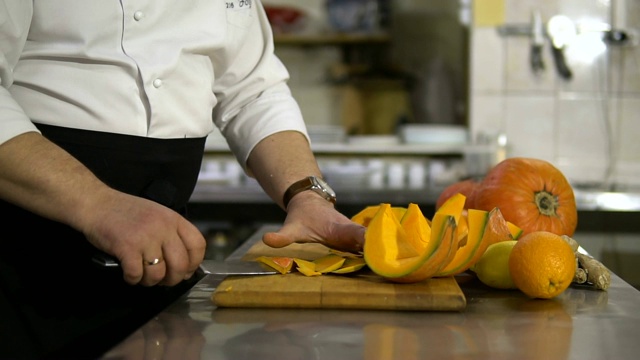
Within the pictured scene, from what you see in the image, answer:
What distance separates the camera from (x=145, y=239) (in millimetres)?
881

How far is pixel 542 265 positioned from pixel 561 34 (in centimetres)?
259

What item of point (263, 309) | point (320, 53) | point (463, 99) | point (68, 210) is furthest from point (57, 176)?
point (320, 53)

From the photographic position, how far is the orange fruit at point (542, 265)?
36.9 inches

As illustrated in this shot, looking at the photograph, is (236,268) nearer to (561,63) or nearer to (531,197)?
(531,197)

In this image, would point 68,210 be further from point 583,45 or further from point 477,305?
point 583,45

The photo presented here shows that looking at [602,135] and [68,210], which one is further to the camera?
[602,135]

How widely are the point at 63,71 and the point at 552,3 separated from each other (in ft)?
8.58

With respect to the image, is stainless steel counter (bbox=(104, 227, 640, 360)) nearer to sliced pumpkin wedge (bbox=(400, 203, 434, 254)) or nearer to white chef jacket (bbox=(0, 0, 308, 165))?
sliced pumpkin wedge (bbox=(400, 203, 434, 254))

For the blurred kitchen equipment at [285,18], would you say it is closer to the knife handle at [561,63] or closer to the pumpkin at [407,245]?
the knife handle at [561,63]

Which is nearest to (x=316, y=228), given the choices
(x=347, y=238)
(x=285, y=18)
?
(x=347, y=238)

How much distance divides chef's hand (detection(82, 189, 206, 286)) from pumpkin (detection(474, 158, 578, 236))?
520mm

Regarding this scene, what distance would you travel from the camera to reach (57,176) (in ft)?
3.10

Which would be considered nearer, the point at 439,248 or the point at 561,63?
the point at 439,248

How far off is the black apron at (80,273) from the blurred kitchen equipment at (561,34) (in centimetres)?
236
